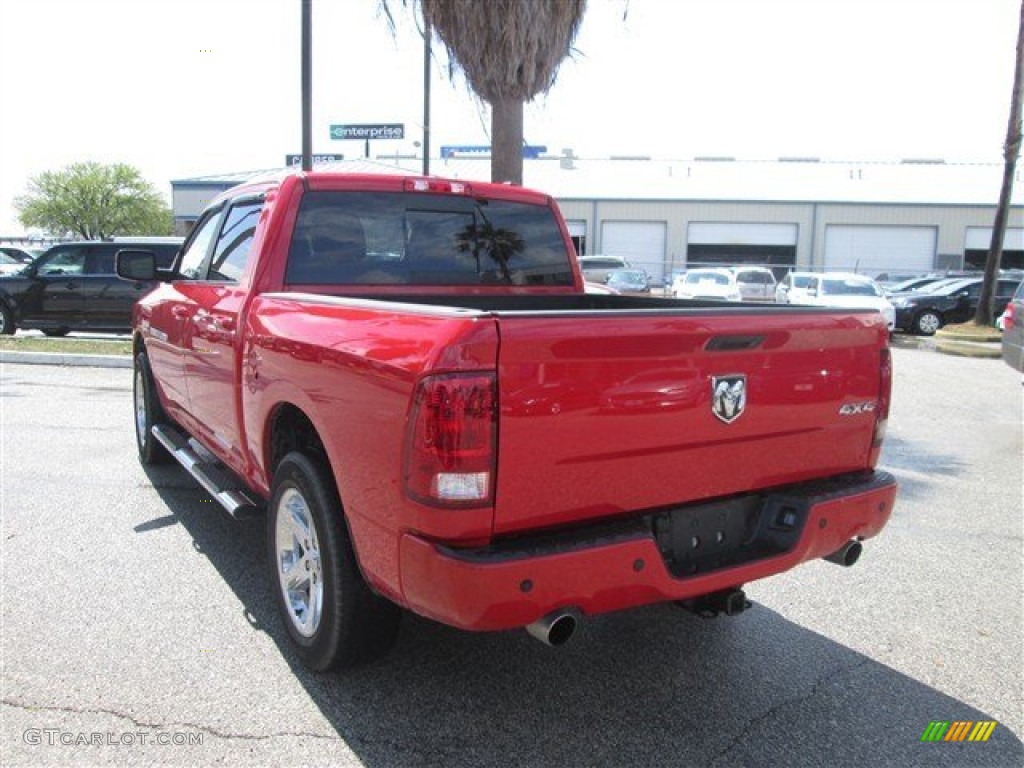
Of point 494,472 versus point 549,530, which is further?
point 549,530

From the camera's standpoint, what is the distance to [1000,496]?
6242 mm

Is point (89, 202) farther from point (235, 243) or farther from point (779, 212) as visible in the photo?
point (235, 243)

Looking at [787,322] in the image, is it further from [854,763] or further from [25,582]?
[25,582]

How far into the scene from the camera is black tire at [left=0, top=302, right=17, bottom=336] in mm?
15422

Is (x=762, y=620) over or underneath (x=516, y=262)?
underneath

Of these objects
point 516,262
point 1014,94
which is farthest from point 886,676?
point 1014,94

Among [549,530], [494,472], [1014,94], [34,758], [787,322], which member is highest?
[1014,94]

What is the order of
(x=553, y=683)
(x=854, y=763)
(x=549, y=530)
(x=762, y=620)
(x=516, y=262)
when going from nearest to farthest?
(x=549, y=530) → (x=854, y=763) → (x=553, y=683) → (x=762, y=620) → (x=516, y=262)

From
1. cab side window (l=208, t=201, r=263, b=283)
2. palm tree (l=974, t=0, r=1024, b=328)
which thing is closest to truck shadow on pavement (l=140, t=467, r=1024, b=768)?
cab side window (l=208, t=201, r=263, b=283)

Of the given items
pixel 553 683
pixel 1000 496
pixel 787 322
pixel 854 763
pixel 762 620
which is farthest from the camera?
pixel 1000 496

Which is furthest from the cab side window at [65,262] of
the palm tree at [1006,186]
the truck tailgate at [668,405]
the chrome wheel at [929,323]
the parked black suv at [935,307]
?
the chrome wheel at [929,323]

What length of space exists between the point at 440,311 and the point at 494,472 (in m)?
0.52

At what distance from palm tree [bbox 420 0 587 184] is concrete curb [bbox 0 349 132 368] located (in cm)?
633

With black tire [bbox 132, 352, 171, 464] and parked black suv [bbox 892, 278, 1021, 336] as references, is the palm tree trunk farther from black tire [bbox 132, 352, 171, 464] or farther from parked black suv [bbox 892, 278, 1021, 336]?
parked black suv [bbox 892, 278, 1021, 336]
